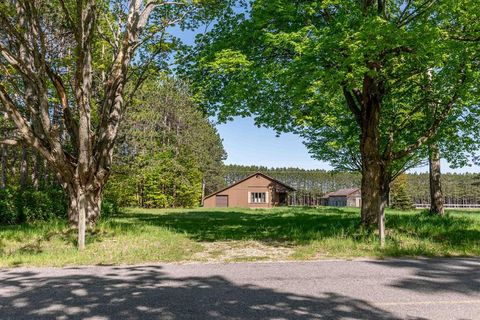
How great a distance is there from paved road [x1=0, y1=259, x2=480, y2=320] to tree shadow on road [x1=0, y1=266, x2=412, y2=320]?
15mm

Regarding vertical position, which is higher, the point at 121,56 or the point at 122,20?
the point at 122,20

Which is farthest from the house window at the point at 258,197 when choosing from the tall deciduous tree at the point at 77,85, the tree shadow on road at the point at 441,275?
the tree shadow on road at the point at 441,275

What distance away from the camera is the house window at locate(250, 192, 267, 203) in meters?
53.6

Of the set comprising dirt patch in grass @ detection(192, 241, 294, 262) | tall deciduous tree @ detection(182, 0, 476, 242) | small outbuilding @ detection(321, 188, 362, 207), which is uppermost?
tall deciduous tree @ detection(182, 0, 476, 242)

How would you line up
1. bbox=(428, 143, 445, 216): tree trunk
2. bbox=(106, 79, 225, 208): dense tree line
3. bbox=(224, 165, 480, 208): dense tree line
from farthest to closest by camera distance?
bbox=(224, 165, 480, 208): dense tree line → bbox=(106, 79, 225, 208): dense tree line → bbox=(428, 143, 445, 216): tree trunk

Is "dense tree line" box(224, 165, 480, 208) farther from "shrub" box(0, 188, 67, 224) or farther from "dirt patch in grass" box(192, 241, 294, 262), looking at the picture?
"dirt patch in grass" box(192, 241, 294, 262)

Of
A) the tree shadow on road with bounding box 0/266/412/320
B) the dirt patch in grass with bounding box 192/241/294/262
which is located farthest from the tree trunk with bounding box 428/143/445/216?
the tree shadow on road with bounding box 0/266/412/320

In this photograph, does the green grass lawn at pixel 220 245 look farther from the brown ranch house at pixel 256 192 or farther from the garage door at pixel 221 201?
the garage door at pixel 221 201

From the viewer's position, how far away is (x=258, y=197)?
177ft

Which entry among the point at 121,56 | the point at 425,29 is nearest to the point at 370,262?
the point at 425,29

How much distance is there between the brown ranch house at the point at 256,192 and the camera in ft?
175

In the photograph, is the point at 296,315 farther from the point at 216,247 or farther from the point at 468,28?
the point at 468,28

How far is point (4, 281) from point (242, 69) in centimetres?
834

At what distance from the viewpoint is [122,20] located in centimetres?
1588
